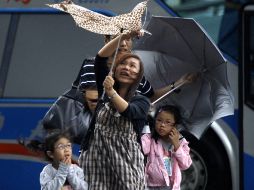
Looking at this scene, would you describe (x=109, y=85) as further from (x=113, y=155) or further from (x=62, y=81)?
(x=62, y=81)

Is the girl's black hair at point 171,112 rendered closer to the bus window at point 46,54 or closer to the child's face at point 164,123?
the child's face at point 164,123

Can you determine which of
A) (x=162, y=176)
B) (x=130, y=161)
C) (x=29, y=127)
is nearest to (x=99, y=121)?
(x=130, y=161)

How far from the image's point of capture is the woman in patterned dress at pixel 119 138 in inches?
205

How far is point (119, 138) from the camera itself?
17.1 ft

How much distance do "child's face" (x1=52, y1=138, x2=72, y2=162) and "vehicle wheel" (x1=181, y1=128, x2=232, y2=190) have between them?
3341 millimetres

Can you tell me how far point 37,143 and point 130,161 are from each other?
68 centimetres

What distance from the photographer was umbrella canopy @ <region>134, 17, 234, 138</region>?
6.08 metres

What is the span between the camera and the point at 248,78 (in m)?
8.41

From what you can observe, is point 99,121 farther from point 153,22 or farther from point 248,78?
point 248,78

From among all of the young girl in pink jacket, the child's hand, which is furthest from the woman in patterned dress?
the child's hand

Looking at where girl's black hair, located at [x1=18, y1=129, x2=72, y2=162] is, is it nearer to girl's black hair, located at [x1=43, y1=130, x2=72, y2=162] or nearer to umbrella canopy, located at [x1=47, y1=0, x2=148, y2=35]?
girl's black hair, located at [x1=43, y1=130, x2=72, y2=162]

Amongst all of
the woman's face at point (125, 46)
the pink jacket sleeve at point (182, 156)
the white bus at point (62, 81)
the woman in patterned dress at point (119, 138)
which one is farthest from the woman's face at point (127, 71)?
the white bus at point (62, 81)

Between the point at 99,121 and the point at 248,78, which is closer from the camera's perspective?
the point at 99,121

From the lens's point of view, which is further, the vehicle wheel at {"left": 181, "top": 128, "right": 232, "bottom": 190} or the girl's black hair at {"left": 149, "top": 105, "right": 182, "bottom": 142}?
the vehicle wheel at {"left": 181, "top": 128, "right": 232, "bottom": 190}
